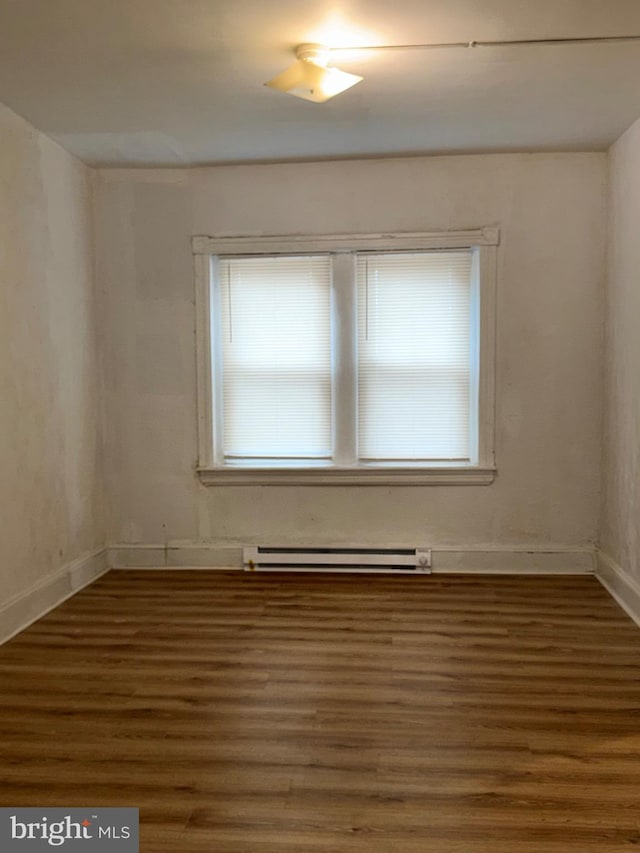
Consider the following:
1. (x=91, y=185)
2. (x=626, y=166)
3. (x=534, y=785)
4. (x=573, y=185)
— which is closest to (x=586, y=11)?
(x=626, y=166)

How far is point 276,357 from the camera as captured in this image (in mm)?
4758

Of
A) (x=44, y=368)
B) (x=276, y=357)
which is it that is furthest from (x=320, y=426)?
(x=44, y=368)

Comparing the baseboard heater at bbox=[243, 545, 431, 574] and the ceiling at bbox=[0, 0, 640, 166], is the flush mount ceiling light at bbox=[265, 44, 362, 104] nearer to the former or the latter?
the ceiling at bbox=[0, 0, 640, 166]

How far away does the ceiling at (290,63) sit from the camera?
2.71m

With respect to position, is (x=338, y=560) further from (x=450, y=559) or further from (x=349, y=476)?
(x=450, y=559)

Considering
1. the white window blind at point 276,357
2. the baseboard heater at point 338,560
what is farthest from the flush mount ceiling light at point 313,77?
the baseboard heater at point 338,560

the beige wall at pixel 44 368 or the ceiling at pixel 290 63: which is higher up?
the ceiling at pixel 290 63

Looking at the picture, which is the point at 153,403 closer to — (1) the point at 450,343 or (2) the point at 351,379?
(2) the point at 351,379

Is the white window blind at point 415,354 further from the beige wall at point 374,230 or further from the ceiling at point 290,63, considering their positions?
the ceiling at point 290,63

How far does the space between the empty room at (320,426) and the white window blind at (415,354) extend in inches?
0.8

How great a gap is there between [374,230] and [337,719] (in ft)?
10.1

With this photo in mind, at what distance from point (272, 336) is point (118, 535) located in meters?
1.75

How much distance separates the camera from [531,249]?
14.8 feet

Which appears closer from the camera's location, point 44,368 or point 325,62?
point 325,62
